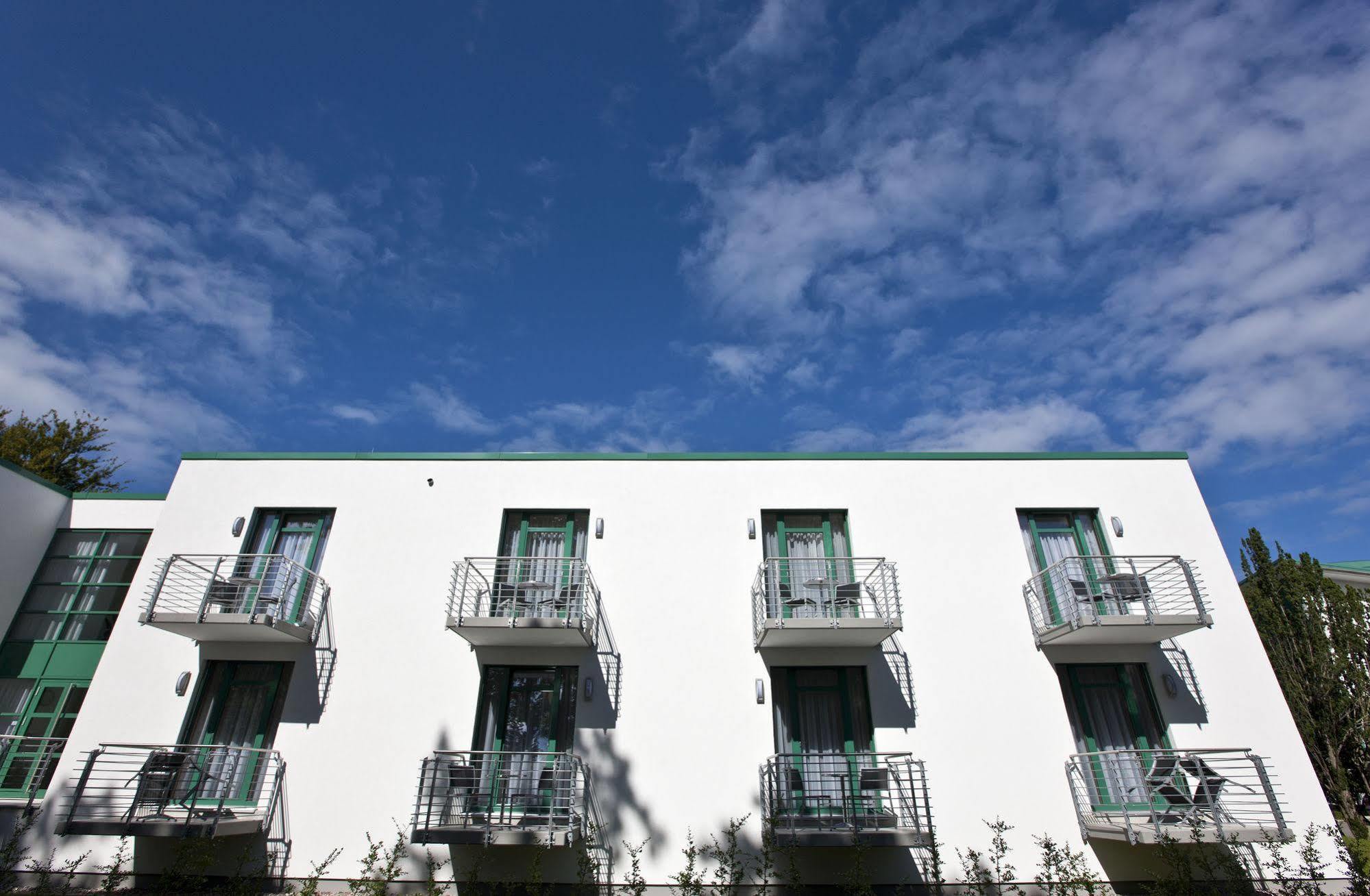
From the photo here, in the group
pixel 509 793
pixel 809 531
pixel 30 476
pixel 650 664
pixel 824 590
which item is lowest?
pixel 509 793

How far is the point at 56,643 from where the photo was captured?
407 inches

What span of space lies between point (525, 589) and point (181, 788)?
4774mm

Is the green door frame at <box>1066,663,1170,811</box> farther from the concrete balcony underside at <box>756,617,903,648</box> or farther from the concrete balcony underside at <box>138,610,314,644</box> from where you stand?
the concrete balcony underside at <box>138,610,314,644</box>

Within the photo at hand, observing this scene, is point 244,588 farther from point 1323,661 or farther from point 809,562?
point 1323,661

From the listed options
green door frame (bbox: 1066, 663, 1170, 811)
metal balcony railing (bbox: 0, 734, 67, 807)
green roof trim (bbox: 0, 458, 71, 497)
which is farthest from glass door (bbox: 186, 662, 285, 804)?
green door frame (bbox: 1066, 663, 1170, 811)

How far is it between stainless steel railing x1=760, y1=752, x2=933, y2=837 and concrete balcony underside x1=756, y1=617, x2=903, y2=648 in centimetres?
140

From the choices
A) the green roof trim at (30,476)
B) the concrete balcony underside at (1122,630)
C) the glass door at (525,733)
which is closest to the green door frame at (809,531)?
the concrete balcony underside at (1122,630)

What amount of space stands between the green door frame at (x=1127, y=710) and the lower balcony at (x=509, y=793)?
6.37 meters

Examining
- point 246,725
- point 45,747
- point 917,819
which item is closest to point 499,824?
point 246,725

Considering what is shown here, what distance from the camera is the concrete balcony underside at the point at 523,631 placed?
860 centimetres

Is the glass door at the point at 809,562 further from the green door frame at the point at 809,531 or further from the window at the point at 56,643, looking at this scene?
the window at the point at 56,643

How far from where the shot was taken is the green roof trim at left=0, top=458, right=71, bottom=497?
10.4m

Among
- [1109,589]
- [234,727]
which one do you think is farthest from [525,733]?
[1109,589]

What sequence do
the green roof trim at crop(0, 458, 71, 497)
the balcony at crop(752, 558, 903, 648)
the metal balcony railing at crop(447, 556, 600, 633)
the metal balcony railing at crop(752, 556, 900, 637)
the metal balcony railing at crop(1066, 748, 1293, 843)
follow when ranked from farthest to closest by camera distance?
1. the green roof trim at crop(0, 458, 71, 497)
2. the metal balcony railing at crop(447, 556, 600, 633)
3. the metal balcony railing at crop(752, 556, 900, 637)
4. the balcony at crop(752, 558, 903, 648)
5. the metal balcony railing at crop(1066, 748, 1293, 843)
